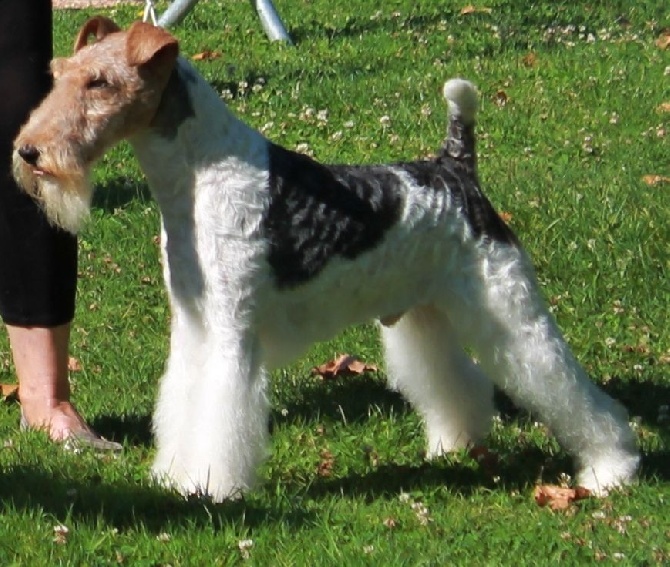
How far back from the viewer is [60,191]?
403 centimetres

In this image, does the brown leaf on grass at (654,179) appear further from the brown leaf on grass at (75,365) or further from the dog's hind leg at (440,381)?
the brown leaf on grass at (75,365)

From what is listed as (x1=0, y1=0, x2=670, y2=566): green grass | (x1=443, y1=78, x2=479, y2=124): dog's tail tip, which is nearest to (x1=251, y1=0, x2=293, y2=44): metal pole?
(x1=0, y1=0, x2=670, y2=566): green grass

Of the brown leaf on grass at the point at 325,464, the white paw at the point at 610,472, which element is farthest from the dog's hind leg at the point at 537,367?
the brown leaf on grass at the point at 325,464

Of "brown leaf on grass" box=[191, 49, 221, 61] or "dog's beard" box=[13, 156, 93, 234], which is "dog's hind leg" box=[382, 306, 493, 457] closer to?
"dog's beard" box=[13, 156, 93, 234]

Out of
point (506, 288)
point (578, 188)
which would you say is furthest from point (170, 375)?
point (578, 188)

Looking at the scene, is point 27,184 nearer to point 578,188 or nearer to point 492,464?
point 492,464

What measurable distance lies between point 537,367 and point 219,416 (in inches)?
44.3

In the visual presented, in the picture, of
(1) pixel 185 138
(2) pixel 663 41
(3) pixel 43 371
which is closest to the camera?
(1) pixel 185 138

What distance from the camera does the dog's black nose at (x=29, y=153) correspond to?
13.0 ft

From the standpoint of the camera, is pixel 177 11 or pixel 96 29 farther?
pixel 177 11

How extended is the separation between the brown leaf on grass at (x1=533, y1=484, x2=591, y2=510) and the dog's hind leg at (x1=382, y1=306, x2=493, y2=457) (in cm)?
49

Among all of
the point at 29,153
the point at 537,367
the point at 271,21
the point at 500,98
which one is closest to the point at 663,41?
the point at 500,98

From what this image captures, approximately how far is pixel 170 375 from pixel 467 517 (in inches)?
43.6

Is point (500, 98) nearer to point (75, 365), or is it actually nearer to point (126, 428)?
point (75, 365)
